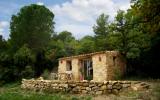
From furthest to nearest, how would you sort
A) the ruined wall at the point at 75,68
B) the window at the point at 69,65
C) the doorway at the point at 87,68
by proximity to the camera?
the window at the point at 69,65 < the ruined wall at the point at 75,68 < the doorway at the point at 87,68

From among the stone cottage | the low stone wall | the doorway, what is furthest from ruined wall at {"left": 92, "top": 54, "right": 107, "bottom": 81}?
the low stone wall

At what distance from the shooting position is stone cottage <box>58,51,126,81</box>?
2869 cm

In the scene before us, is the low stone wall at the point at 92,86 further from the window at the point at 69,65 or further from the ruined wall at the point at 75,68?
the window at the point at 69,65

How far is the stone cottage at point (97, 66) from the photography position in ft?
94.1

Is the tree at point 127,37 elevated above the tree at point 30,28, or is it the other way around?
the tree at point 30,28

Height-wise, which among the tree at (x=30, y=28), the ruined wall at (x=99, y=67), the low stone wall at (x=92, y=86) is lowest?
the low stone wall at (x=92, y=86)

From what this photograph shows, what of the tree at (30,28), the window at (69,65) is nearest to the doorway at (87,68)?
the window at (69,65)

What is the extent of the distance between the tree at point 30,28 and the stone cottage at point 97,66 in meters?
8.02

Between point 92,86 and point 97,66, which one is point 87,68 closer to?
point 97,66

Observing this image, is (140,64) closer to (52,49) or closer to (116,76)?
(116,76)

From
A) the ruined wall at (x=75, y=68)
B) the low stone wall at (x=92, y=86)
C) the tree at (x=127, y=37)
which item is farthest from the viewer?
the ruined wall at (x=75, y=68)

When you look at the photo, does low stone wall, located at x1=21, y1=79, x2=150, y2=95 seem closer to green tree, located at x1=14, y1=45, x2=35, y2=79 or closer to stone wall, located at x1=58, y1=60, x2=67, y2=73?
stone wall, located at x1=58, y1=60, x2=67, y2=73

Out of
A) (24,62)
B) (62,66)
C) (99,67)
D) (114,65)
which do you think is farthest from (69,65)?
(114,65)

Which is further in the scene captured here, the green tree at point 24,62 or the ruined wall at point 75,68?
the green tree at point 24,62
